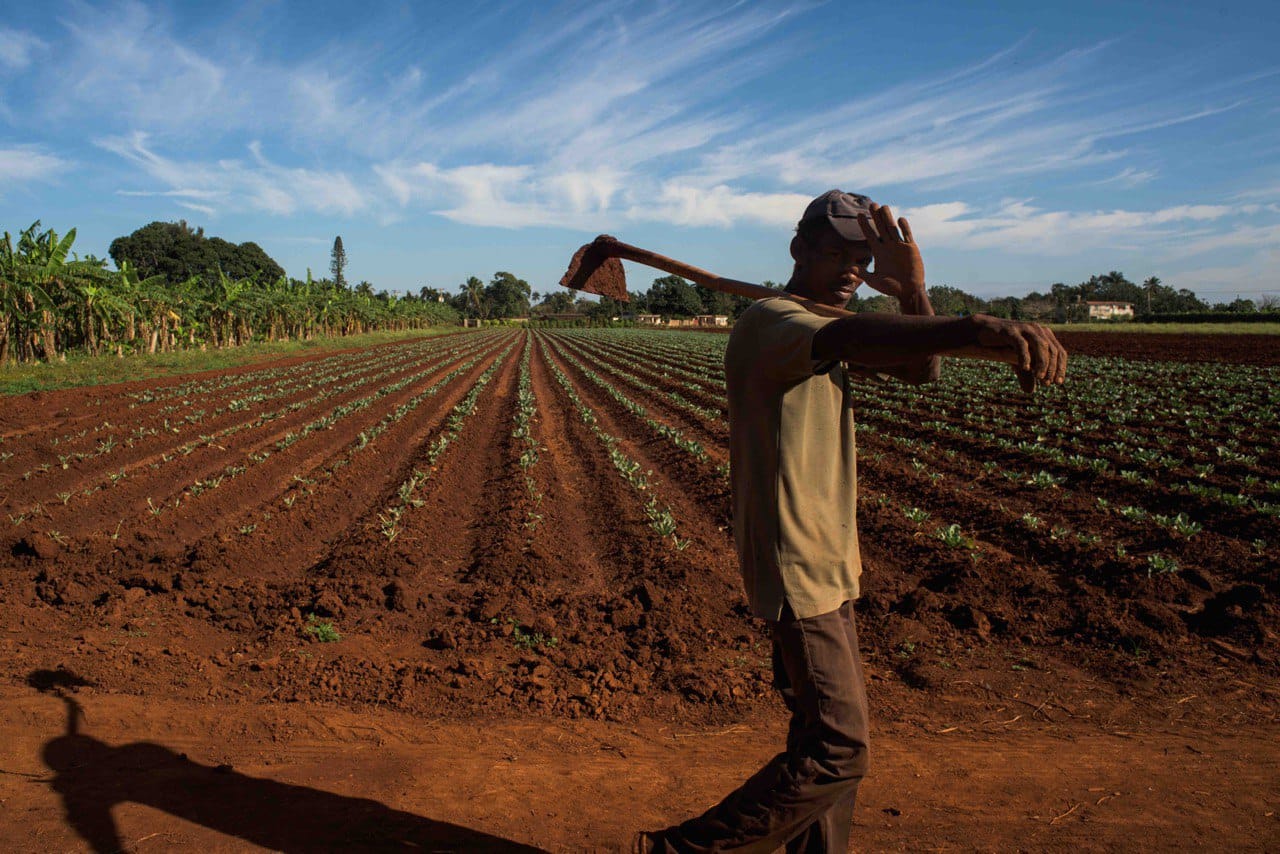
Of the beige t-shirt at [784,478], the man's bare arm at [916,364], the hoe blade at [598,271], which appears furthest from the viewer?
the hoe blade at [598,271]

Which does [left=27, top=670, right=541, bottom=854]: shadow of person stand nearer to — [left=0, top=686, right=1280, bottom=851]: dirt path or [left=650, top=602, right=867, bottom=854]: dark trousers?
[left=0, top=686, right=1280, bottom=851]: dirt path

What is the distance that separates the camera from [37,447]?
11.2 metres

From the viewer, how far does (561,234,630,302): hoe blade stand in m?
3.20

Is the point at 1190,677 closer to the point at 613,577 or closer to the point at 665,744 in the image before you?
the point at 665,744

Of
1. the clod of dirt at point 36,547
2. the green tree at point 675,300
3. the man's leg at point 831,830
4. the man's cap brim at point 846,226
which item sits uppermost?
the green tree at point 675,300

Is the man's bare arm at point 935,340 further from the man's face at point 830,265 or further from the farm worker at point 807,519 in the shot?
the man's face at point 830,265

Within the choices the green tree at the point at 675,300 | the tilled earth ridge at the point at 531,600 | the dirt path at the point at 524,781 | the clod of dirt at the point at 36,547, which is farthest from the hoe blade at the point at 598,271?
the green tree at the point at 675,300

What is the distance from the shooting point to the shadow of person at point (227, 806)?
2.89 meters

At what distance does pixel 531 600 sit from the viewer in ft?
18.6

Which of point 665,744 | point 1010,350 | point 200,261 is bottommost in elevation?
point 665,744

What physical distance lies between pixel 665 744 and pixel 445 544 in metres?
3.95

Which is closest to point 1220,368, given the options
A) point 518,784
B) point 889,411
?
point 889,411

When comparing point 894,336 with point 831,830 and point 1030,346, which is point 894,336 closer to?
point 1030,346

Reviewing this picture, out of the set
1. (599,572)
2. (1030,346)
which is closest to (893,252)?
(1030,346)
